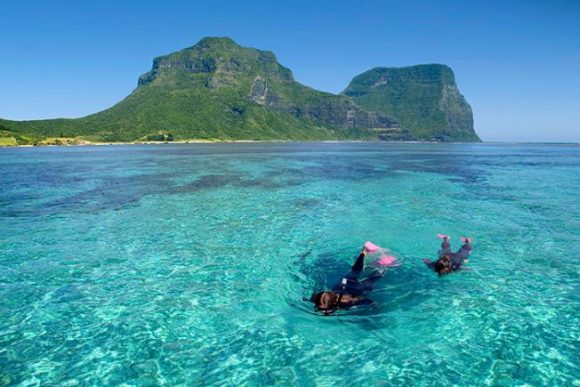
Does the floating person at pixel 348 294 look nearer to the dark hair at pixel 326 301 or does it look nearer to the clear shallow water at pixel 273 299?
the dark hair at pixel 326 301

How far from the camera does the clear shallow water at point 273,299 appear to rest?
9414 mm

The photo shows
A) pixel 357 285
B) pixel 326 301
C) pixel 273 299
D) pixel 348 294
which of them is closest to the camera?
pixel 326 301

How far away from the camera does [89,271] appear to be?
52.2 ft

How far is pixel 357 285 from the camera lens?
45.1 ft

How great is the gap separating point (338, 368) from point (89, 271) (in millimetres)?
12242

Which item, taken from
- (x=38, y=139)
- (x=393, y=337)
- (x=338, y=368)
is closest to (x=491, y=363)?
(x=393, y=337)

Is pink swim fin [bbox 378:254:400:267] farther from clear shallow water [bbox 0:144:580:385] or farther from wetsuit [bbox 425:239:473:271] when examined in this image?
wetsuit [bbox 425:239:473:271]

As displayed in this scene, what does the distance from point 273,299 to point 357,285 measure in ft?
10.8

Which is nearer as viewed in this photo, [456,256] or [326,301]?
[326,301]

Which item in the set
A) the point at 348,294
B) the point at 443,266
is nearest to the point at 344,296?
the point at 348,294

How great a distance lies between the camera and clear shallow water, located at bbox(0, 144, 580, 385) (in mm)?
9414

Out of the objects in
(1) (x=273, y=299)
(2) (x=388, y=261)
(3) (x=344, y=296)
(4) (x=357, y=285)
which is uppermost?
(3) (x=344, y=296)

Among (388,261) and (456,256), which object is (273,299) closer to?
(388,261)

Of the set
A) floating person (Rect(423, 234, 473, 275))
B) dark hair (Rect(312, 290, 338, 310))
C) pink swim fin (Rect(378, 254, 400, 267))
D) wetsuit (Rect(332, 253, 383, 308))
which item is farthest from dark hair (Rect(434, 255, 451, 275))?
dark hair (Rect(312, 290, 338, 310))
